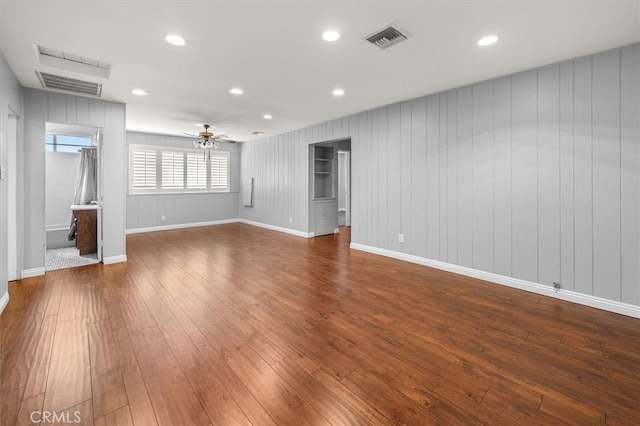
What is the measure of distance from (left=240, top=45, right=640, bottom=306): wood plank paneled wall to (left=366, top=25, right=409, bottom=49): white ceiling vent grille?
180cm

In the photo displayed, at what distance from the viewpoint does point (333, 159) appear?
745 cm

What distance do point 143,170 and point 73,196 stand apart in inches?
62.0

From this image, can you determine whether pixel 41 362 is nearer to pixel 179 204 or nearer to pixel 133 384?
pixel 133 384

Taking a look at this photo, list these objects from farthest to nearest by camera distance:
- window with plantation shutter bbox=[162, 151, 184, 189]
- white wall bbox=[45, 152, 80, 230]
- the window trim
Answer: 1. window with plantation shutter bbox=[162, 151, 184, 189]
2. the window trim
3. white wall bbox=[45, 152, 80, 230]

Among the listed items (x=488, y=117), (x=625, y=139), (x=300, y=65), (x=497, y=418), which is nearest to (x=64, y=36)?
(x=300, y=65)

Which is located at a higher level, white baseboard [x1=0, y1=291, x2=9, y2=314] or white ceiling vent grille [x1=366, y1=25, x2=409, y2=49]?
white ceiling vent grille [x1=366, y1=25, x2=409, y2=49]

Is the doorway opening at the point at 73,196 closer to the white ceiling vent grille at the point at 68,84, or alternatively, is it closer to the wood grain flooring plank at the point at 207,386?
the white ceiling vent grille at the point at 68,84

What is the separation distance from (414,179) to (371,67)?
6.43 feet

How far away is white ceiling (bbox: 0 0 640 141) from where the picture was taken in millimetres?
2219

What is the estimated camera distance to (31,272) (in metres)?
3.95

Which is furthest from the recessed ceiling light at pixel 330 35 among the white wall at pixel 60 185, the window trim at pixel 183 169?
the white wall at pixel 60 185

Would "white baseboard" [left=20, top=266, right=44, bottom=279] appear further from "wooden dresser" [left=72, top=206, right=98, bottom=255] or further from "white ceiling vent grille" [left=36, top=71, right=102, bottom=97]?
"white ceiling vent grille" [left=36, top=71, right=102, bottom=97]

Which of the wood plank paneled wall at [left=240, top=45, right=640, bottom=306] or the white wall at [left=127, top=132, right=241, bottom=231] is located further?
the white wall at [left=127, top=132, right=241, bottom=231]

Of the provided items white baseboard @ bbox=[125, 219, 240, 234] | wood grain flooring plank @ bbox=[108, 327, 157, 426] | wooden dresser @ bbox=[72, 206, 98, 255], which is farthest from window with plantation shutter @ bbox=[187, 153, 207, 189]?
wood grain flooring plank @ bbox=[108, 327, 157, 426]
